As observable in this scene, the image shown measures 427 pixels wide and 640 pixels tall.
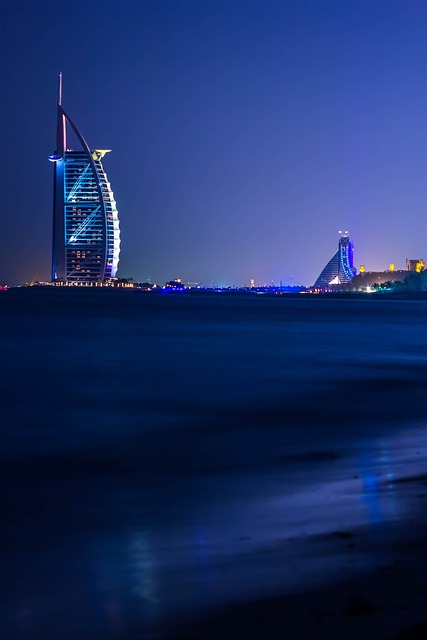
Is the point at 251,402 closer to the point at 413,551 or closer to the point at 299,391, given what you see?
the point at 299,391

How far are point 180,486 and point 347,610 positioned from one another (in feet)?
16.3

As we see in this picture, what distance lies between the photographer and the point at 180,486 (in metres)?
10.5

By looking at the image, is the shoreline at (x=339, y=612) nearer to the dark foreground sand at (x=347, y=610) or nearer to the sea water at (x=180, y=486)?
the dark foreground sand at (x=347, y=610)

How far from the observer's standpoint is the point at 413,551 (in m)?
7.03

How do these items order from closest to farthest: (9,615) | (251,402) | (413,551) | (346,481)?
(9,615)
(413,551)
(346,481)
(251,402)

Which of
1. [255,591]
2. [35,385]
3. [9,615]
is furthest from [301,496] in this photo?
[35,385]

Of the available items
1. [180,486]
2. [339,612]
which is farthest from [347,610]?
[180,486]

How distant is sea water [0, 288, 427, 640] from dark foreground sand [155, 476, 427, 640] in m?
0.18

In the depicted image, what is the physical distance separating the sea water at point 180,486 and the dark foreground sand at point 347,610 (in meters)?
0.18

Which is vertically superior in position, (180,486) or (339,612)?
(339,612)

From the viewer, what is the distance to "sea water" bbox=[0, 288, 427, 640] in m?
6.23

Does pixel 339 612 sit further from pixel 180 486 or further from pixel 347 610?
pixel 180 486

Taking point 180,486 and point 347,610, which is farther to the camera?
point 180,486

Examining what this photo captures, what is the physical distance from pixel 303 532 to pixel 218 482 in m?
2.91
